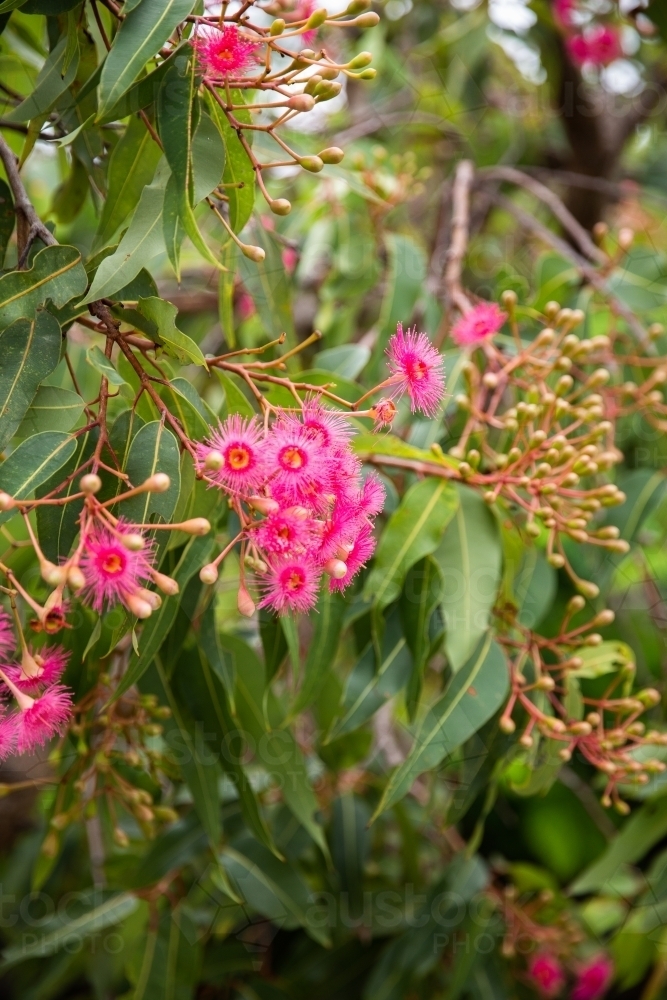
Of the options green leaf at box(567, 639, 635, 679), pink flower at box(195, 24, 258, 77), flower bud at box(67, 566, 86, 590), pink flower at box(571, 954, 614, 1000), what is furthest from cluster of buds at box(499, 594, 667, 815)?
pink flower at box(571, 954, 614, 1000)

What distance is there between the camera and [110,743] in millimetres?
1339

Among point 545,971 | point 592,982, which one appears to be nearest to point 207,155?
point 545,971

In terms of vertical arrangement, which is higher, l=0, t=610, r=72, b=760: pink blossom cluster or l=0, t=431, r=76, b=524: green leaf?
l=0, t=431, r=76, b=524: green leaf

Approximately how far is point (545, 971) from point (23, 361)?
1.69 metres

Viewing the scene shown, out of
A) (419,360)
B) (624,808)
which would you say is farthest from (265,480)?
(624,808)

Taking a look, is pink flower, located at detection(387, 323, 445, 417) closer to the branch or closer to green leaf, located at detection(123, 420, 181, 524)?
green leaf, located at detection(123, 420, 181, 524)

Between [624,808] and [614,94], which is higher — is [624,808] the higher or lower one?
the lower one

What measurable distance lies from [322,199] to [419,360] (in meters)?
1.69

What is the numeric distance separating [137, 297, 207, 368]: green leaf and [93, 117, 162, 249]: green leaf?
0.22 m

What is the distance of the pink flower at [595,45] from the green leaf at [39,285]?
246 centimetres

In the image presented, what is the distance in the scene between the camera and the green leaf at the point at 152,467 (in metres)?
0.86

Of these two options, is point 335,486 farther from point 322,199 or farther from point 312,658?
point 322,199

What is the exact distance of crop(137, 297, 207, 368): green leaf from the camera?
89cm

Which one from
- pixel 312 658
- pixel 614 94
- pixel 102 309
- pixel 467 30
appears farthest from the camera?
pixel 614 94
